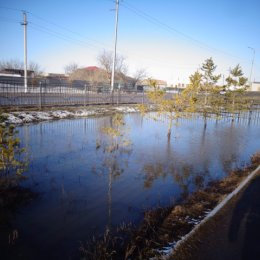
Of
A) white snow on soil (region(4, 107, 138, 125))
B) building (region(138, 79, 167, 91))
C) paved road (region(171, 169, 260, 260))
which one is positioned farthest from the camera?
white snow on soil (region(4, 107, 138, 125))

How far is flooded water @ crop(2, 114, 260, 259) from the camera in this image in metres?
3.86

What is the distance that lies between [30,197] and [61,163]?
1972mm

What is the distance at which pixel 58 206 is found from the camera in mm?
4492

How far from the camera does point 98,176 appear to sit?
599cm

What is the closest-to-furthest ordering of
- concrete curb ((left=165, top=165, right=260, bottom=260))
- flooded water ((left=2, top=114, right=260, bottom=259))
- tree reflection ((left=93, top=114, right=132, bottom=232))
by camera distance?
concrete curb ((left=165, top=165, right=260, bottom=260))
flooded water ((left=2, top=114, right=260, bottom=259))
tree reflection ((left=93, top=114, right=132, bottom=232))

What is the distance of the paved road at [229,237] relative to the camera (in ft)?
10.5

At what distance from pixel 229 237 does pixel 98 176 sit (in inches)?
134

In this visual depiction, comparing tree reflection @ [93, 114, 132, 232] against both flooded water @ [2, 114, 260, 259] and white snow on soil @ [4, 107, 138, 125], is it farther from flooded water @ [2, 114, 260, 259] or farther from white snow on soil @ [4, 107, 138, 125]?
white snow on soil @ [4, 107, 138, 125]

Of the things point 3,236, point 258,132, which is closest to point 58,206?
point 3,236

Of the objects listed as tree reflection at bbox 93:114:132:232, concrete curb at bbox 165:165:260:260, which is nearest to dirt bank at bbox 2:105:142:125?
tree reflection at bbox 93:114:132:232

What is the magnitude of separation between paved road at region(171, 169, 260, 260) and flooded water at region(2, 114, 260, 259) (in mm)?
1211

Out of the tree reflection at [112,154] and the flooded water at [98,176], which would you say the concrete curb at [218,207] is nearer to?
the flooded water at [98,176]

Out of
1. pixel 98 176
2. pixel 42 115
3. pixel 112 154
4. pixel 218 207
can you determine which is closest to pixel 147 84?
pixel 112 154

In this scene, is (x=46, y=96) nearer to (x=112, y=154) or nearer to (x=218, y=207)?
(x=112, y=154)
